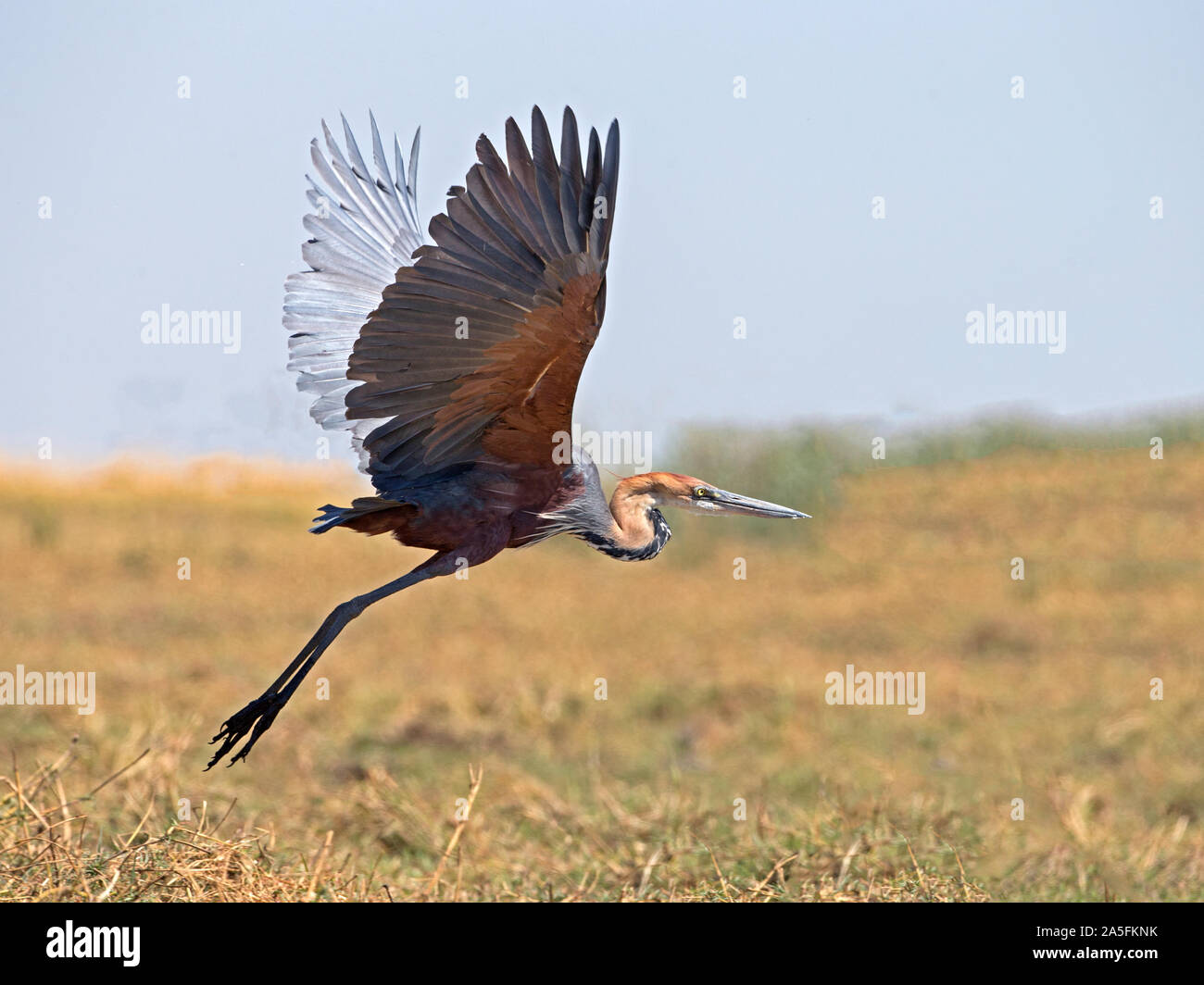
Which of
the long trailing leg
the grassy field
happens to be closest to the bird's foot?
the long trailing leg

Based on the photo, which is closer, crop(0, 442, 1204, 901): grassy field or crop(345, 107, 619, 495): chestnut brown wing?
crop(345, 107, 619, 495): chestnut brown wing

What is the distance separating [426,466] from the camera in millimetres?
4758

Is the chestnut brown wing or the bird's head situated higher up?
the chestnut brown wing

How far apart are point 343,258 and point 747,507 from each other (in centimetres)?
178

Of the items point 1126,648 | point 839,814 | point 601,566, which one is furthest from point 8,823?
point 601,566

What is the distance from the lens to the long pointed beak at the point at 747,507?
5164 mm

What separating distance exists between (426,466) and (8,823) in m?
1.77

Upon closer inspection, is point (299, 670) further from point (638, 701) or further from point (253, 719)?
point (638, 701)

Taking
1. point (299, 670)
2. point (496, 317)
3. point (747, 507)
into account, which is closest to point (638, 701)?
point (747, 507)

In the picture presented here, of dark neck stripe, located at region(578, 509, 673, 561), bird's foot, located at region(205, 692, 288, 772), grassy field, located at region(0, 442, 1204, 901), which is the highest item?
dark neck stripe, located at region(578, 509, 673, 561)

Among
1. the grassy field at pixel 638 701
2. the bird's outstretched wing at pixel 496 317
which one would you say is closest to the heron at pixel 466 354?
the bird's outstretched wing at pixel 496 317

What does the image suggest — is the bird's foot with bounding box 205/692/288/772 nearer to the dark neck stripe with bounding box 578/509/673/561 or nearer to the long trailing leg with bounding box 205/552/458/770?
the long trailing leg with bounding box 205/552/458/770

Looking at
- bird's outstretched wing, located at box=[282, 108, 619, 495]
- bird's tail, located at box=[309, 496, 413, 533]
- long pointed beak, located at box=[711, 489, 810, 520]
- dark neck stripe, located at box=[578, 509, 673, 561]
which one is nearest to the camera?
bird's outstretched wing, located at box=[282, 108, 619, 495]

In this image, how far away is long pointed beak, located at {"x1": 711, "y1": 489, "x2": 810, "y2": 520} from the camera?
16.9 feet
